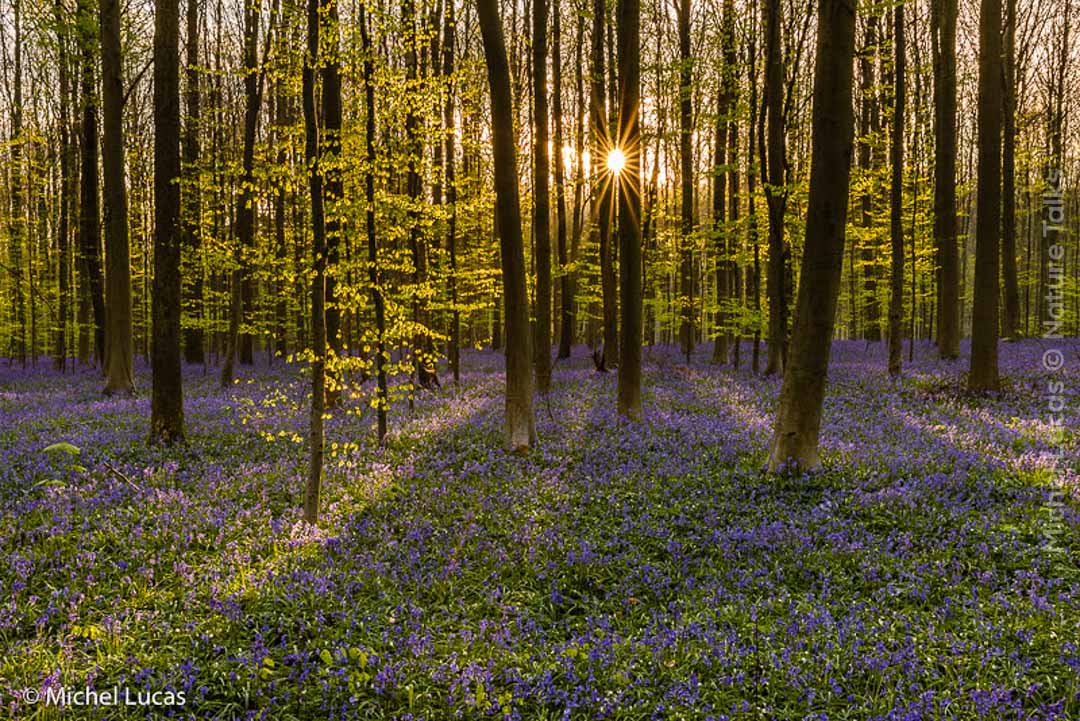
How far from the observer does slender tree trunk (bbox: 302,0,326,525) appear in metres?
6.82

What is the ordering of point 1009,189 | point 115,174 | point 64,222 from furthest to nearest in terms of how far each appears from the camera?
point 64,222 < point 1009,189 < point 115,174

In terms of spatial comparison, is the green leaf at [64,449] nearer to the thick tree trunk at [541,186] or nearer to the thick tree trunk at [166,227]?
the thick tree trunk at [166,227]

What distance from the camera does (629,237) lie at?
42.0ft

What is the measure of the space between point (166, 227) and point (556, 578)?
375 inches

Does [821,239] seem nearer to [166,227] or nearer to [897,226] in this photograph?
[166,227]

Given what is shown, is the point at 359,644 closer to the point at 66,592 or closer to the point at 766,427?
the point at 66,592

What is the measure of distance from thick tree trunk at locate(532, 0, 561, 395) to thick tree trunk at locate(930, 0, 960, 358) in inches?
547

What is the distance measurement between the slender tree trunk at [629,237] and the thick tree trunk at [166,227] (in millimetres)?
8729

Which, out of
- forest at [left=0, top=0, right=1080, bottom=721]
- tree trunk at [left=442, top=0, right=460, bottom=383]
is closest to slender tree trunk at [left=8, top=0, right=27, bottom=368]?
forest at [left=0, top=0, right=1080, bottom=721]

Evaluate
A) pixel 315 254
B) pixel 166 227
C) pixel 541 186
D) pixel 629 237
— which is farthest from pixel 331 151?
pixel 541 186

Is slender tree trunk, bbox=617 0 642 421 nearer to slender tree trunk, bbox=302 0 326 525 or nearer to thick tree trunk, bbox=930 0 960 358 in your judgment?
slender tree trunk, bbox=302 0 326 525

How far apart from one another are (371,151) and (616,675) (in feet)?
29.5

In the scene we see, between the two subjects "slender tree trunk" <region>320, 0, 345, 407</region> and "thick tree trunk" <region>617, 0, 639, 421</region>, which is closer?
"slender tree trunk" <region>320, 0, 345, 407</region>

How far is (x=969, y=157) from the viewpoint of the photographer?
45500 mm
